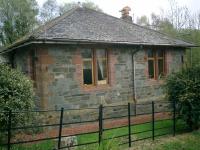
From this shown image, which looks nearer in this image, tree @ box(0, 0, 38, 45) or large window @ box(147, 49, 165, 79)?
large window @ box(147, 49, 165, 79)

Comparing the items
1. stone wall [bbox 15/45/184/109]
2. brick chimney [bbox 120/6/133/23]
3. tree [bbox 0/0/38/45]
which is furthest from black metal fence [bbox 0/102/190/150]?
tree [bbox 0/0/38/45]

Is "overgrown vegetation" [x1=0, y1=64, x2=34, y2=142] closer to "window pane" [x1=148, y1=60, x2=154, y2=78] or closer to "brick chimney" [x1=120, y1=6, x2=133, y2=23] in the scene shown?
"window pane" [x1=148, y1=60, x2=154, y2=78]

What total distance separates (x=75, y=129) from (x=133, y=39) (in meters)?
5.54

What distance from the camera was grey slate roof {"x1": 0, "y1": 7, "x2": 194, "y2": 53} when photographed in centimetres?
Result: 1347

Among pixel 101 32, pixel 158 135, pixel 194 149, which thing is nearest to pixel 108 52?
pixel 101 32

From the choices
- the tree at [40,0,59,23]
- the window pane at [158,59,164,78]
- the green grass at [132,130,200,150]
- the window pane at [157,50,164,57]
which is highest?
the tree at [40,0,59,23]

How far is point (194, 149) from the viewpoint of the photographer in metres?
10.2

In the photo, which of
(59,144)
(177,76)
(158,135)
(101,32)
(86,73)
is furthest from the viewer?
(101,32)

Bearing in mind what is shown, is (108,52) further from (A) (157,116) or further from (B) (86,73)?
(A) (157,116)

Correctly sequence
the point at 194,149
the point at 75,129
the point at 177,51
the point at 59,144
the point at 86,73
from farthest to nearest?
the point at 177,51 → the point at 86,73 → the point at 75,129 → the point at 194,149 → the point at 59,144

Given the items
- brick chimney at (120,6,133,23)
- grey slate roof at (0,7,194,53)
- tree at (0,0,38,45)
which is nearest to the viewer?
grey slate roof at (0,7,194,53)

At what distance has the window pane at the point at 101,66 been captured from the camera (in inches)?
593

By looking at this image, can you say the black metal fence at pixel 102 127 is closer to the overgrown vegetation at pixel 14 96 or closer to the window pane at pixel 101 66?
the overgrown vegetation at pixel 14 96

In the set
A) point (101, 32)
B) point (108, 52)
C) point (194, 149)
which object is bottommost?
point (194, 149)
